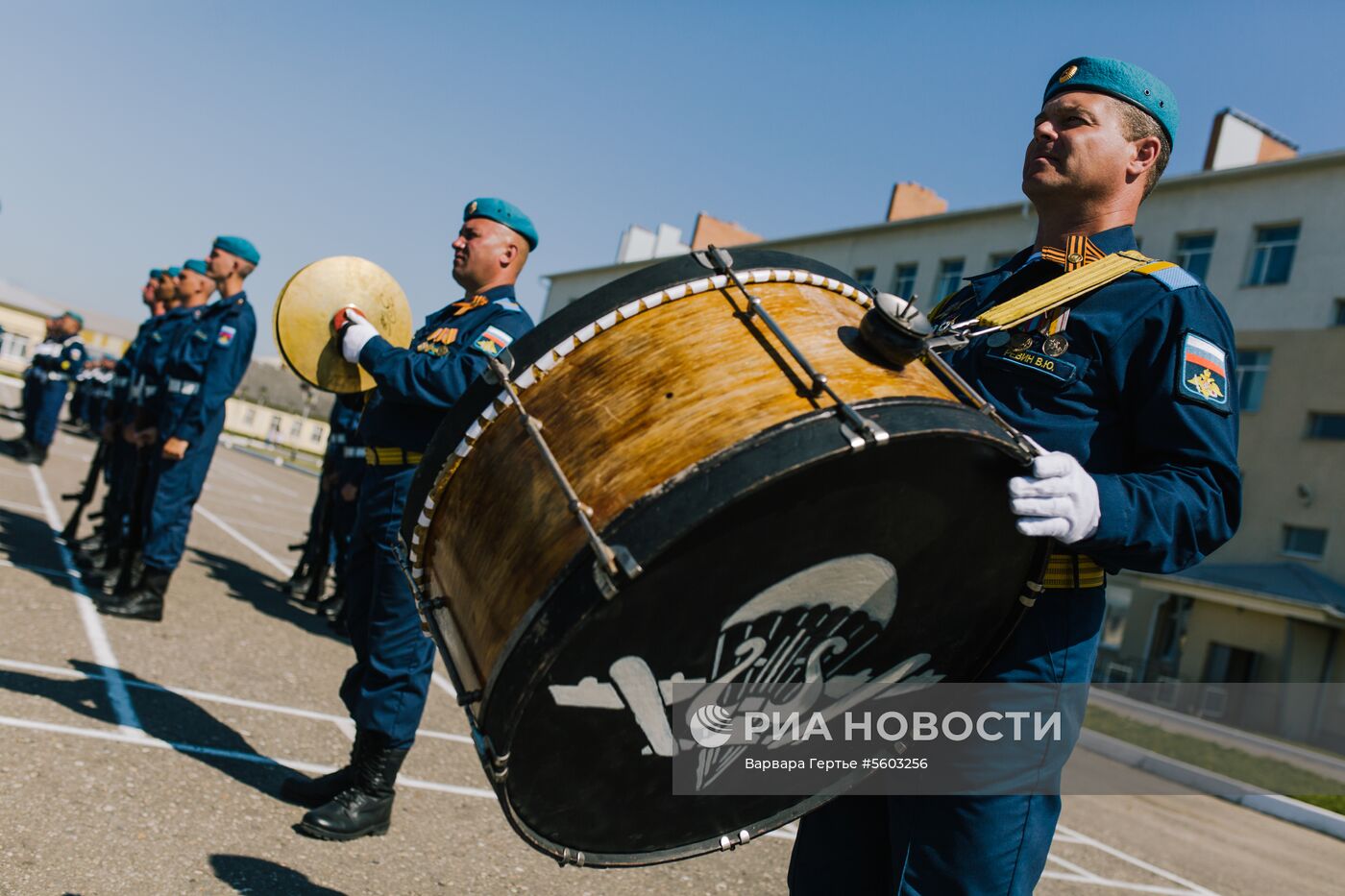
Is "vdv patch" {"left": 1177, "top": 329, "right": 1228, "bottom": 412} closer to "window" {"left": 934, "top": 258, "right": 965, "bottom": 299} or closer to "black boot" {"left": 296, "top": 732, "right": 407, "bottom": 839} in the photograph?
"black boot" {"left": 296, "top": 732, "right": 407, "bottom": 839}

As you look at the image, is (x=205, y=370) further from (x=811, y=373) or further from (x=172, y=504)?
(x=811, y=373)

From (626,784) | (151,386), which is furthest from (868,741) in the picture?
(151,386)

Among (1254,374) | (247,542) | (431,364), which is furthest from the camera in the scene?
(1254,374)

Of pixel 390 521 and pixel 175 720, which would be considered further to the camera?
pixel 175 720

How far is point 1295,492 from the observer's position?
26.4 m

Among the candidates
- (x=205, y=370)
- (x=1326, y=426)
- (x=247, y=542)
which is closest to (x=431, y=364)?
(x=205, y=370)

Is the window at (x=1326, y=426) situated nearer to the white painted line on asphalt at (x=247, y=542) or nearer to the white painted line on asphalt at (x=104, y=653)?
the white painted line on asphalt at (x=247, y=542)

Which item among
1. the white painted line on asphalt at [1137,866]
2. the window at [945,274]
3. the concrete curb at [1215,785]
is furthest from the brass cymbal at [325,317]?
the window at [945,274]

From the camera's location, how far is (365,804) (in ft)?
12.6

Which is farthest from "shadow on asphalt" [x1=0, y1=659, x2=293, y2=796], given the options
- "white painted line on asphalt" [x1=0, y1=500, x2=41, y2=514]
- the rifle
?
"white painted line on asphalt" [x1=0, y1=500, x2=41, y2=514]

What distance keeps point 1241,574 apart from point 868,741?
2730cm

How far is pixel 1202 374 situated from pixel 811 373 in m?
0.79

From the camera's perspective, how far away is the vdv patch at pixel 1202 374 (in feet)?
6.47

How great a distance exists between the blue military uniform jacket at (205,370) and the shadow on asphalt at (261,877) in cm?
395
